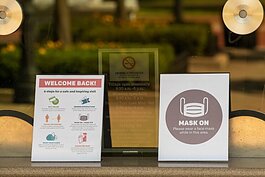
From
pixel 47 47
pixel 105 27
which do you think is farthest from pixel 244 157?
pixel 105 27

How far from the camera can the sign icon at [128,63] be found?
5338mm

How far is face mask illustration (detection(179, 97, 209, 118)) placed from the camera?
4.73 metres

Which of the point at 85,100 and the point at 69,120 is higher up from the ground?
the point at 85,100

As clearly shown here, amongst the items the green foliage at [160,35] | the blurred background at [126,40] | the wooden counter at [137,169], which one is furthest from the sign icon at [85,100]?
the green foliage at [160,35]

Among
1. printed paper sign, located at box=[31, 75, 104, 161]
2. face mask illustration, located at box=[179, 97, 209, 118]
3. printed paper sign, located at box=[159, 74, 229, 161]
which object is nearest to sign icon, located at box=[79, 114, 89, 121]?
printed paper sign, located at box=[31, 75, 104, 161]

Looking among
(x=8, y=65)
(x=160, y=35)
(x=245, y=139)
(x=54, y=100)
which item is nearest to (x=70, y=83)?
(x=54, y=100)

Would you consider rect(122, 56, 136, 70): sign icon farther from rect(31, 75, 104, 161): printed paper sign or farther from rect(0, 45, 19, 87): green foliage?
rect(0, 45, 19, 87): green foliage

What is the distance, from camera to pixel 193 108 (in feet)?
15.6

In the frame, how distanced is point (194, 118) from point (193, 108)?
6 cm

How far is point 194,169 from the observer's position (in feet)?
14.8

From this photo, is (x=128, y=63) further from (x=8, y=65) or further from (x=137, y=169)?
(x=8, y=65)

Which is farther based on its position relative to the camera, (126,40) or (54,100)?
(126,40)

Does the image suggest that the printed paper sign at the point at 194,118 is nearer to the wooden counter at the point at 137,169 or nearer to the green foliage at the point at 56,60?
the wooden counter at the point at 137,169

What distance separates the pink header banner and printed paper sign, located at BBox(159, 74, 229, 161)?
1.29 feet
